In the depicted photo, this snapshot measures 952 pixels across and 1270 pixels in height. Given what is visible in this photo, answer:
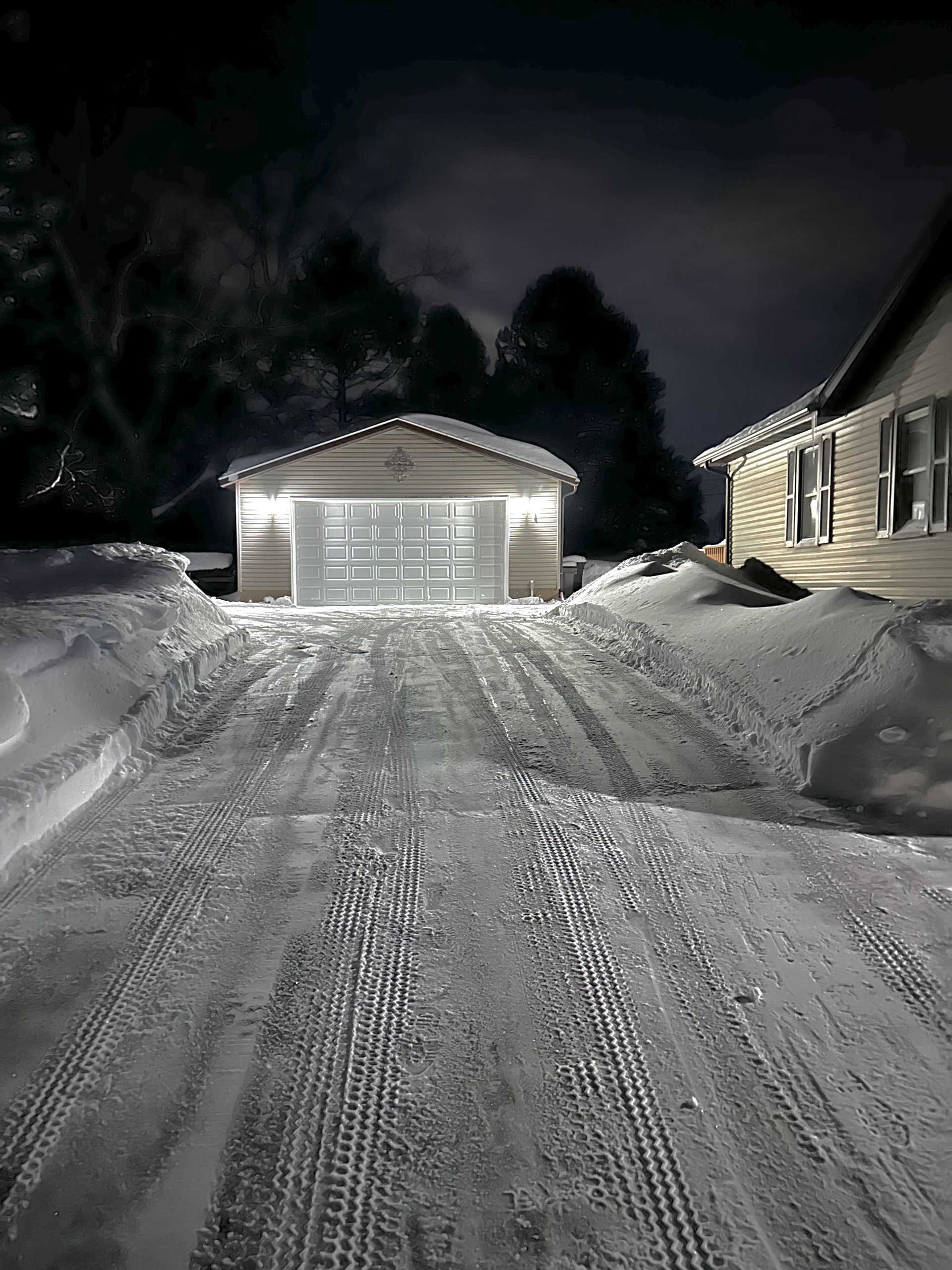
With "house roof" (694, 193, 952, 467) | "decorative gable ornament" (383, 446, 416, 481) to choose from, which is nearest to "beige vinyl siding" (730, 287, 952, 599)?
"house roof" (694, 193, 952, 467)

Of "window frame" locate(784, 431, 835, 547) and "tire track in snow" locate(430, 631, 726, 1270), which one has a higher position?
"window frame" locate(784, 431, 835, 547)

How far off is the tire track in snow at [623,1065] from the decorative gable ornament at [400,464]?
1463 cm

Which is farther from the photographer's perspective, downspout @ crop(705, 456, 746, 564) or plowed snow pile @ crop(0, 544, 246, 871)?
downspout @ crop(705, 456, 746, 564)

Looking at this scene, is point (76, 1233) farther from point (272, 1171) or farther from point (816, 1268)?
point (816, 1268)

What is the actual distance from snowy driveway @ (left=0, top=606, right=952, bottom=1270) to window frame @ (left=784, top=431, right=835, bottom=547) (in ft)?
30.9

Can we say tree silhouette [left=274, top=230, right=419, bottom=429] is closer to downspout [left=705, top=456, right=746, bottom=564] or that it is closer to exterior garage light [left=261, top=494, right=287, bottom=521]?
exterior garage light [left=261, top=494, right=287, bottom=521]

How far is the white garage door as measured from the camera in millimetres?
17484

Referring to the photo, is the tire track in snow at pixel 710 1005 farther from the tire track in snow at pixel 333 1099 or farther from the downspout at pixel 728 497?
the downspout at pixel 728 497

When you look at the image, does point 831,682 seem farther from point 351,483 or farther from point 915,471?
point 351,483

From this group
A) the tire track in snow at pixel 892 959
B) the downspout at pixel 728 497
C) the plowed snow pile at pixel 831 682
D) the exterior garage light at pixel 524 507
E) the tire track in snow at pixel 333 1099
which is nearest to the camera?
the tire track in snow at pixel 333 1099

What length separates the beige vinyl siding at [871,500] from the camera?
30.2 feet


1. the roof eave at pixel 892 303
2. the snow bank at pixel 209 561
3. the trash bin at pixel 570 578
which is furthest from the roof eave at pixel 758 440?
the snow bank at pixel 209 561

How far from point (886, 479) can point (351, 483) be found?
38.0 ft

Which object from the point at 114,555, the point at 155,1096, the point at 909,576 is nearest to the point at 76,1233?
the point at 155,1096
